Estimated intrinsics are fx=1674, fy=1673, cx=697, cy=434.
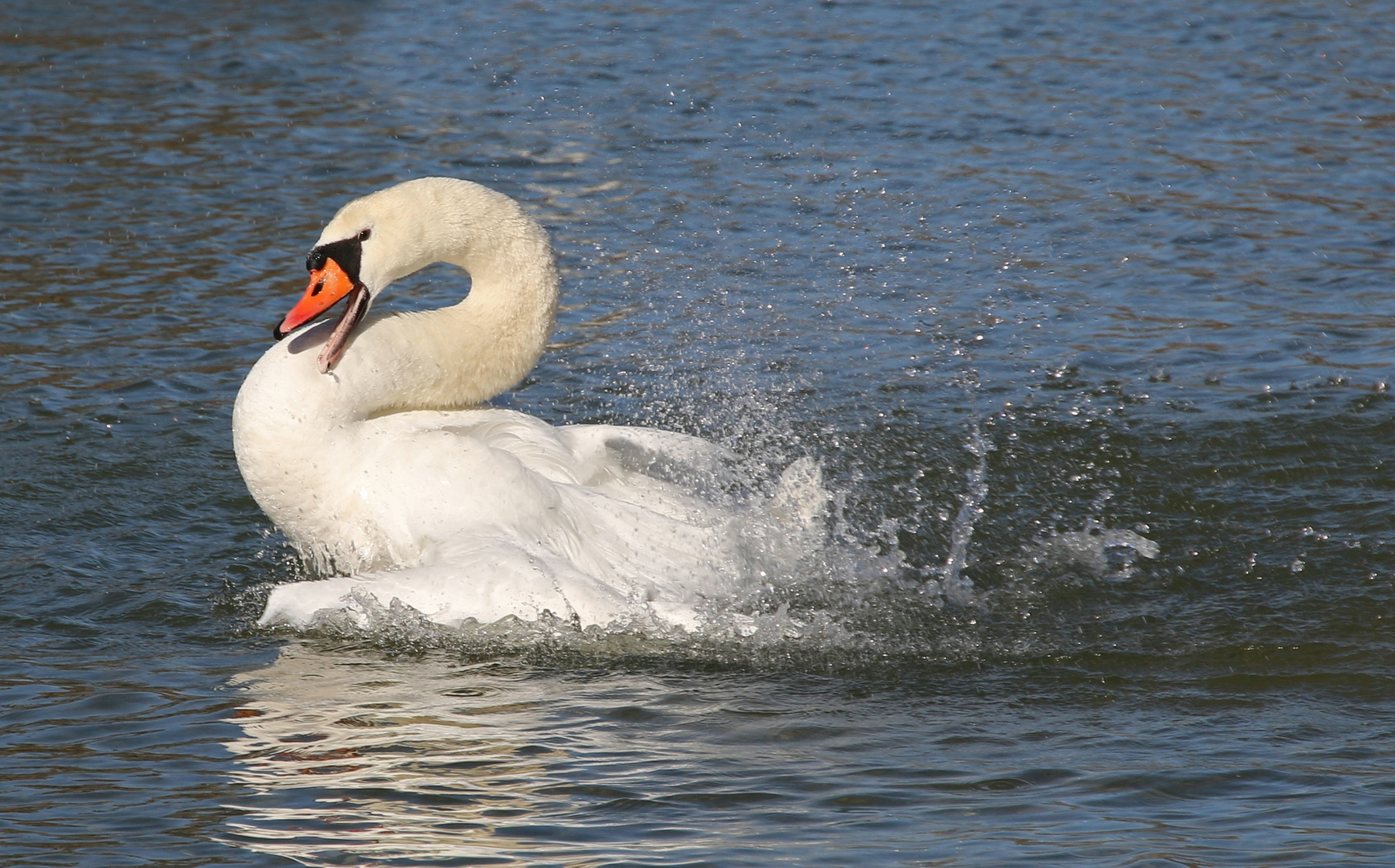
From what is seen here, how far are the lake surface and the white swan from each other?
0.77 feet

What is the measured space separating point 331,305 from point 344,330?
99mm

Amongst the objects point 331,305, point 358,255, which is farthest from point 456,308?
point 331,305

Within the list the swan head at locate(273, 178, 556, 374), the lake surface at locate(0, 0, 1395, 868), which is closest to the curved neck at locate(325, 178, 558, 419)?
the swan head at locate(273, 178, 556, 374)

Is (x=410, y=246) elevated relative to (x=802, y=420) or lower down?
elevated

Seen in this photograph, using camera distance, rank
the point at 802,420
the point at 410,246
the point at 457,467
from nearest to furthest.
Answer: the point at 457,467
the point at 410,246
the point at 802,420

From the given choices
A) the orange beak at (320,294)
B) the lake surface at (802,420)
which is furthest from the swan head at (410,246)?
the lake surface at (802,420)

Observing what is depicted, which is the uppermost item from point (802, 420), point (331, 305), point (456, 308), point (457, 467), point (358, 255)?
point (358, 255)

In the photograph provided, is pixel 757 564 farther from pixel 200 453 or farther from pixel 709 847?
pixel 200 453

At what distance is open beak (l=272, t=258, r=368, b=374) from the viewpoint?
233 inches

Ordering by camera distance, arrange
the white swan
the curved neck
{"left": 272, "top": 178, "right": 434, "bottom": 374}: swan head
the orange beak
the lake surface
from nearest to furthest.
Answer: the lake surface → the white swan → the orange beak → {"left": 272, "top": 178, "right": 434, "bottom": 374}: swan head → the curved neck

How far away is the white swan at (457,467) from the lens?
565 cm

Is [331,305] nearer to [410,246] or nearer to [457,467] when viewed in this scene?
[410,246]

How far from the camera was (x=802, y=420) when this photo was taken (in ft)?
27.5

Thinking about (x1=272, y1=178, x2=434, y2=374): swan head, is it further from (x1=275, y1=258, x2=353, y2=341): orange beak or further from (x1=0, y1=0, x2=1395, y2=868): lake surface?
(x1=0, y1=0, x2=1395, y2=868): lake surface
